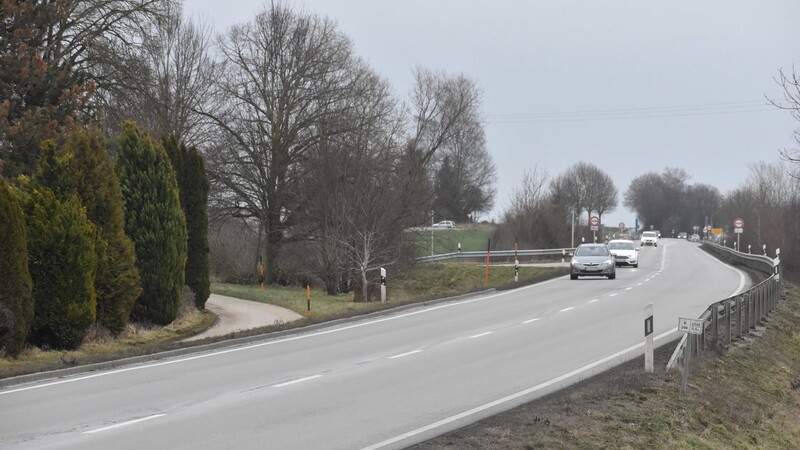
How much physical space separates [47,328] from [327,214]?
78.3 feet

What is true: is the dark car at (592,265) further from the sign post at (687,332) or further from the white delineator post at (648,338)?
the sign post at (687,332)

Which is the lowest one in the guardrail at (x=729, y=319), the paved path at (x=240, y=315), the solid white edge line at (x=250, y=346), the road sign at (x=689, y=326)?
the paved path at (x=240, y=315)

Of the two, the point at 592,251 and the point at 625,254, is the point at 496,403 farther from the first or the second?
the point at 625,254

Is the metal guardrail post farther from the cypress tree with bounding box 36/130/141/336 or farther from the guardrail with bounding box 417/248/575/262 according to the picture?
the guardrail with bounding box 417/248/575/262

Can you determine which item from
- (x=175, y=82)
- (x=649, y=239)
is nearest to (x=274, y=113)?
(x=175, y=82)

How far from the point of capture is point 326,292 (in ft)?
154

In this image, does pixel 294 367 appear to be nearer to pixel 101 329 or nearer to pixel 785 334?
pixel 101 329

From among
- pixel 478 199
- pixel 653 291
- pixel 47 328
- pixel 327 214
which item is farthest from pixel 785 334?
pixel 478 199

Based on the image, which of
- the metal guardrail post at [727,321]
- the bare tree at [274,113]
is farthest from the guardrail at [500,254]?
the metal guardrail post at [727,321]

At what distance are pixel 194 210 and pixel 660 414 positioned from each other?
69.8 ft

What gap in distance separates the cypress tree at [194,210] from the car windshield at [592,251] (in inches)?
721

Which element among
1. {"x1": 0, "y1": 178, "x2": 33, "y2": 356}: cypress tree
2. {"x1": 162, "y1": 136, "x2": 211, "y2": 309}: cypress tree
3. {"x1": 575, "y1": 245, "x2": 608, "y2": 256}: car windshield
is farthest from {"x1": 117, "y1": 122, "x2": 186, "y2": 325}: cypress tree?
{"x1": 575, "y1": 245, "x2": 608, "y2": 256}: car windshield

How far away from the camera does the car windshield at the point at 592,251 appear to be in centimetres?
Result: 4375

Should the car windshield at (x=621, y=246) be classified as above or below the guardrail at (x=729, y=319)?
above
